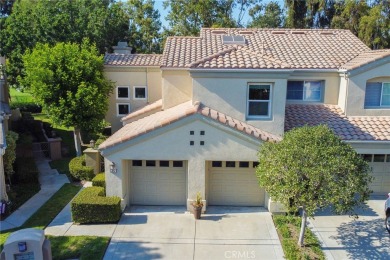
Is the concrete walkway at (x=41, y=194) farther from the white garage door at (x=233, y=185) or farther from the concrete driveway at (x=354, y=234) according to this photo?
the concrete driveway at (x=354, y=234)

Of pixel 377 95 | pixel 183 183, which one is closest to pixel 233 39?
pixel 377 95

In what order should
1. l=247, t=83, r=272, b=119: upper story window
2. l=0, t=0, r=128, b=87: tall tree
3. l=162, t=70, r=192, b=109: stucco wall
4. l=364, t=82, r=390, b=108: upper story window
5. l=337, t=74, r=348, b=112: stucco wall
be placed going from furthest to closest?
l=0, t=0, r=128, b=87: tall tree → l=162, t=70, r=192, b=109: stucco wall → l=337, t=74, r=348, b=112: stucco wall → l=364, t=82, r=390, b=108: upper story window → l=247, t=83, r=272, b=119: upper story window

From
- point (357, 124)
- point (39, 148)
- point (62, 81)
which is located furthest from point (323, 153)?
point (39, 148)

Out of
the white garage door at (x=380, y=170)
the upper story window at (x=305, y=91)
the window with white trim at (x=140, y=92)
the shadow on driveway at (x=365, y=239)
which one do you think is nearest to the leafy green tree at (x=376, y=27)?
the upper story window at (x=305, y=91)

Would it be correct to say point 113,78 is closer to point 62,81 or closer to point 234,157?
point 62,81

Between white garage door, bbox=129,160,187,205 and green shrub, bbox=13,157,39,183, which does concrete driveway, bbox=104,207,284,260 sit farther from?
green shrub, bbox=13,157,39,183

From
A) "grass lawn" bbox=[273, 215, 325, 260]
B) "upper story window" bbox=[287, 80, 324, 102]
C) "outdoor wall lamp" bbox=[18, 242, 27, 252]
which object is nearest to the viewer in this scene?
"outdoor wall lamp" bbox=[18, 242, 27, 252]

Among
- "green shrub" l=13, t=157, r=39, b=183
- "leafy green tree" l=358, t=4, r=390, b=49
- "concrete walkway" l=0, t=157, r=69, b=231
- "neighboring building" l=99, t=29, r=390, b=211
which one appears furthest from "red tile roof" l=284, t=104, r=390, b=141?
"leafy green tree" l=358, t=4, r=390, b=49
